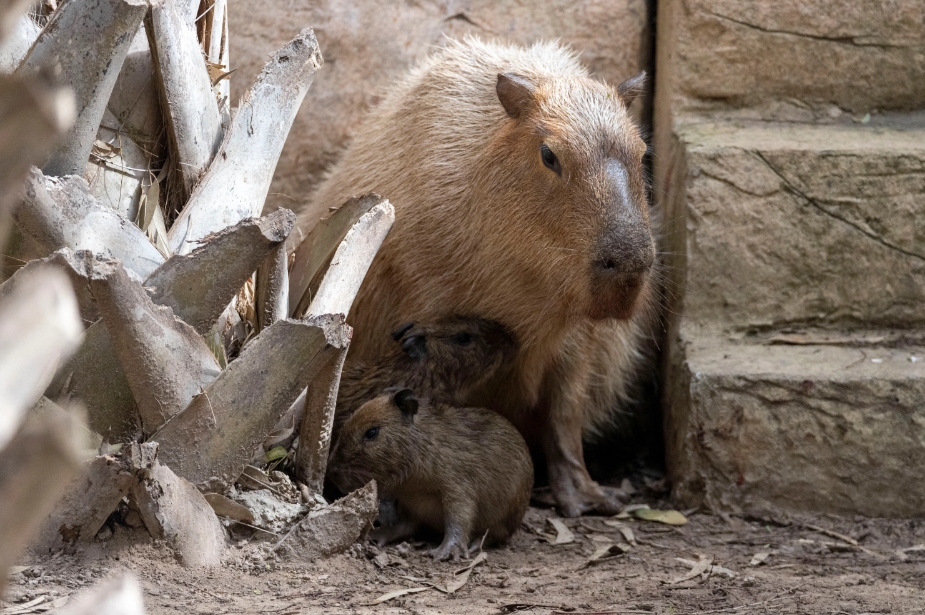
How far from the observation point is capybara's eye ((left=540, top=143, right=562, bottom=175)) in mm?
3727

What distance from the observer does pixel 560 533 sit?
3.92 metres

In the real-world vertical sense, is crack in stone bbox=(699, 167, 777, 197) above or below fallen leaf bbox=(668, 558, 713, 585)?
above

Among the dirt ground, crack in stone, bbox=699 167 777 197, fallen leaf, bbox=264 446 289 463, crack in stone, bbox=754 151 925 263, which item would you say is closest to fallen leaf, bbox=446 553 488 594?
the dirt ground

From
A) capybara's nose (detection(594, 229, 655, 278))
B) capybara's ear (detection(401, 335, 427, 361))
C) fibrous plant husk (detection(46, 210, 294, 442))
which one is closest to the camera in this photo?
fibrous plant husk (detection(46, 210, 294, 442))

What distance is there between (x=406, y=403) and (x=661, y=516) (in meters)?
1.25

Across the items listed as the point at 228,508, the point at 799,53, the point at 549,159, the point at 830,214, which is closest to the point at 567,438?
the point at 549,159

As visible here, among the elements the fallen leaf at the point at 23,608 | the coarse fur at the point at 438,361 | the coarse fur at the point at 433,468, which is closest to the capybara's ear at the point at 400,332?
the coarse fur at the point at 438,361

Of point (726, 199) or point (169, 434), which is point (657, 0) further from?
point (169, 434)

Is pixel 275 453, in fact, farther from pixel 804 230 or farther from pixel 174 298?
pixel 804 230

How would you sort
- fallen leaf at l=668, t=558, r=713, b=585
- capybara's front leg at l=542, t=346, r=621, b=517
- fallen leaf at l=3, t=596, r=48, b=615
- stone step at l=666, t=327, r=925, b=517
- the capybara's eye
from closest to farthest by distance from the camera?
fallen leaf at l=3, t=596, r=48, b=615
fallen leaf at l=668, t=558, r=713, b=585
the capybara's eye
stone step at l=666, t=327, r=925, b=517
capybara's front leg at l=542, t=346, r=621, b=517

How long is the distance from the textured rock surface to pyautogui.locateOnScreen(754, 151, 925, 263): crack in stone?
118 centimetres

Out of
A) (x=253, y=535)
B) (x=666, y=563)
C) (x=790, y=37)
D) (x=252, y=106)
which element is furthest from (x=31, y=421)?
(x=790, y=37)

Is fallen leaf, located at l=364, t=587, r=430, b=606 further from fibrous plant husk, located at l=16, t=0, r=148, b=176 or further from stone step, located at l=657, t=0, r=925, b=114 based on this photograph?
stone step, located at l=657, t=0, r=925, b=114

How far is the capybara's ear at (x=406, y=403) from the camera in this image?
374 cm
